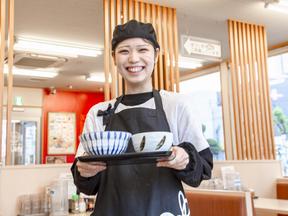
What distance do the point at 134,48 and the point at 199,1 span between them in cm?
316

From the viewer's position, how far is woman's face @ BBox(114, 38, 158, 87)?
111 centimetres

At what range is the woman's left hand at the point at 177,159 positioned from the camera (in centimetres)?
89

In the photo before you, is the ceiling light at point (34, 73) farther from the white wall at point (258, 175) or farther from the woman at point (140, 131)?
the woman at point (140, 131)

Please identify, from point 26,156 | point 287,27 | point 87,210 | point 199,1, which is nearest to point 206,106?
point 287,27

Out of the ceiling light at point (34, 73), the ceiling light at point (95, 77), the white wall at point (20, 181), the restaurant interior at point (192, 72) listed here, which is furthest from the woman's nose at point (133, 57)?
the ceiling light at point (95, 77)

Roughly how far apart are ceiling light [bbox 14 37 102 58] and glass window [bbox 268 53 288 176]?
3.20 metres

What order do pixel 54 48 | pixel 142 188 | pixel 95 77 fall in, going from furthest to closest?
pixel 95 77 → pixel 54 48 → pixel 142 188

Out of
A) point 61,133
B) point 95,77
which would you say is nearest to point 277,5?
point 95,77

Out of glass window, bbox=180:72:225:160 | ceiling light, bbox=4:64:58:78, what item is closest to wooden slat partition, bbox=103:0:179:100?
glass window, bbox=180:72:225:160

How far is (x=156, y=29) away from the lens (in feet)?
13.0

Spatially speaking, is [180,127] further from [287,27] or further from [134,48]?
[287,27]

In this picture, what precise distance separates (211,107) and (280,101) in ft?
5.33

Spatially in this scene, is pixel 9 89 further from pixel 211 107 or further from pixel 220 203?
pixel 211 107

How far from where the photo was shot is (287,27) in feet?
16.4
